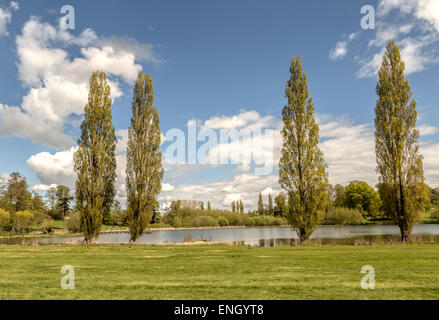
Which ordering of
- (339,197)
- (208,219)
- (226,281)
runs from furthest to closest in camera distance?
(208,219)
(339,197)
(226,281)

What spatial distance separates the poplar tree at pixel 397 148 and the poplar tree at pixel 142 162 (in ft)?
62.7

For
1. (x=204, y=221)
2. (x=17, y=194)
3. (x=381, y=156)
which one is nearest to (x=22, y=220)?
(x=17, y=194)

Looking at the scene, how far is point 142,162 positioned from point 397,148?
2132 centimetres

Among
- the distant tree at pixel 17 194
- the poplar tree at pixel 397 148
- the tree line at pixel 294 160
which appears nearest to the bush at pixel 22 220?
the distant tree at pixel 17 194

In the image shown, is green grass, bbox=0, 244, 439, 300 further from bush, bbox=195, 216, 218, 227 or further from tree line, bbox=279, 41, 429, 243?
bush, bbox=195, 216, 218, 227

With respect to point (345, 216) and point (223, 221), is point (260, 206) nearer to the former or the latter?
point (223, 221)

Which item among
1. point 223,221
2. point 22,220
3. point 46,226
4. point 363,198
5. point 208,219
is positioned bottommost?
point 223,221

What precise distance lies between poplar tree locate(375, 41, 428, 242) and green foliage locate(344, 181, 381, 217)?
2344 inches

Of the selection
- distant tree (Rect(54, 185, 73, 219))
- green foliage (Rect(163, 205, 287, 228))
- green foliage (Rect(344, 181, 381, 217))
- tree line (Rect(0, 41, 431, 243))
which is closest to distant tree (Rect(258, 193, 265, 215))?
green foliage (Rect(163, 205, 287, 228))

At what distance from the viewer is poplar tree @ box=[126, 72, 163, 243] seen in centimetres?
2580

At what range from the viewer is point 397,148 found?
2320 cm

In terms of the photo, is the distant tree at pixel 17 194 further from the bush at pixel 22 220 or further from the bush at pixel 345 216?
the bush at pixel 345 216
